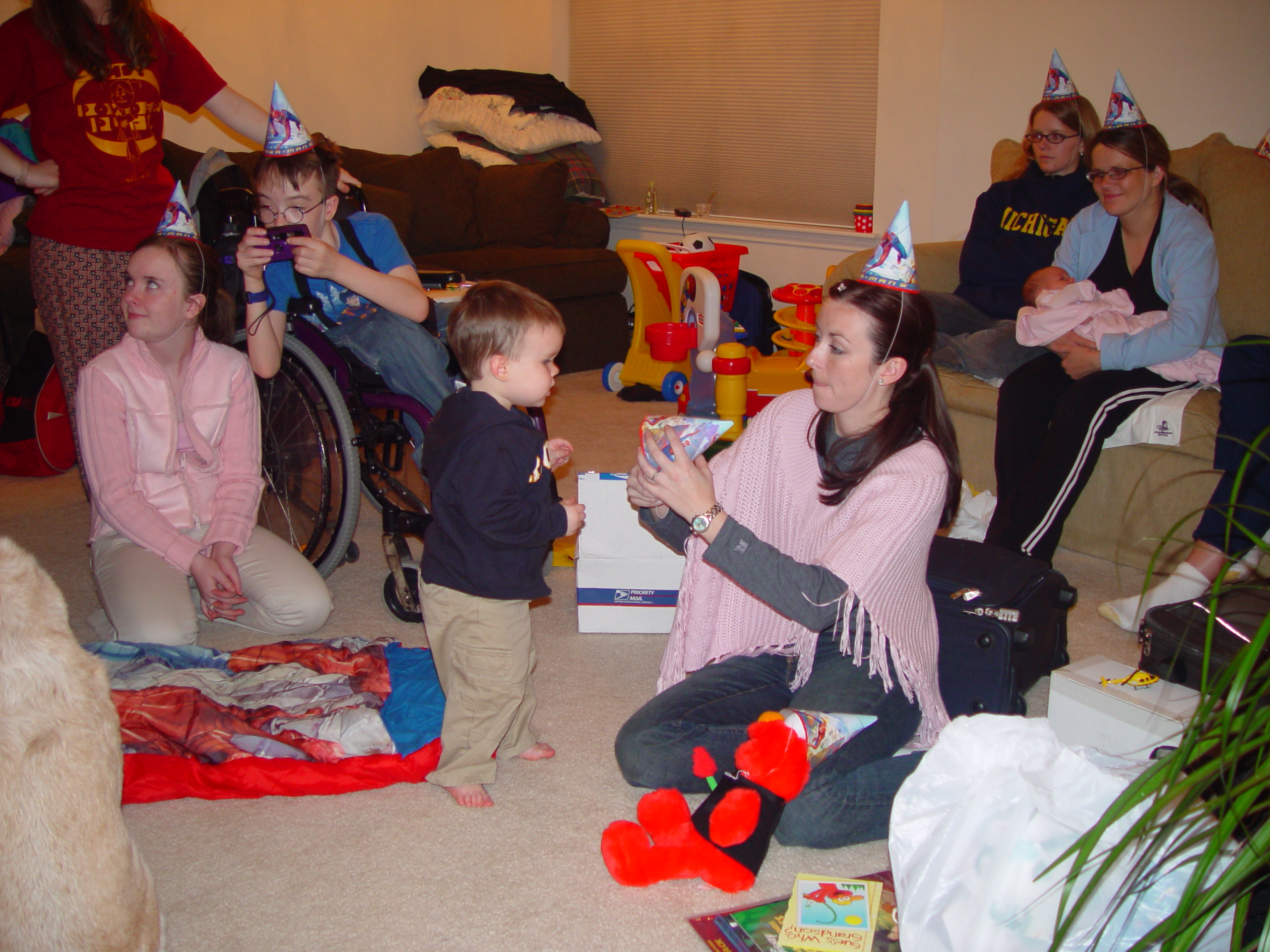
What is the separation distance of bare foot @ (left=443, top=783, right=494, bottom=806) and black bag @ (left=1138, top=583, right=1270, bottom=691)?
1.16 metres

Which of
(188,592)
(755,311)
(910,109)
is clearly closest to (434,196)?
(755,311)

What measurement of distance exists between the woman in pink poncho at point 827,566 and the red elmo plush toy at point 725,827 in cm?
8

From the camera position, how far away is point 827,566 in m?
1.56

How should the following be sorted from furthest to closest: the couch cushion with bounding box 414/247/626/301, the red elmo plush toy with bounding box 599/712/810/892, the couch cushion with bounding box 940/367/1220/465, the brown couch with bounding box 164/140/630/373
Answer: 1. the brown couch with bounding box 164/140/630/373
2. the couch cushion with bounding box 414/247/626/301
3. the couch cushion with bounding box 940/367/1220/465
4. the red elmo plush toy with bounding box 599/712/810/892

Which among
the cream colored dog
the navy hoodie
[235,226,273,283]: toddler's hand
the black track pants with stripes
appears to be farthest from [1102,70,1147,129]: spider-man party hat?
the cream colored dog

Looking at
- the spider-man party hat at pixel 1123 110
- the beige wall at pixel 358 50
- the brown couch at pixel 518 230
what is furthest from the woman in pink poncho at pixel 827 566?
the beige wall at pixel 358 50

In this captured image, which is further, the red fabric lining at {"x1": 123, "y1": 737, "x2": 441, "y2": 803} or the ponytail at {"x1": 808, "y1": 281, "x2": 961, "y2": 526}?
the red fabric lining at {"x1": 123, "y1": 737, "x2": 441, "y2": 803}

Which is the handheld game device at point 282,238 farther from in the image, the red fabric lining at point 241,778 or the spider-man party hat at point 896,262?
the spider-man party hat at point 896,262

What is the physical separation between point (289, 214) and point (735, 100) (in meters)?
3.74

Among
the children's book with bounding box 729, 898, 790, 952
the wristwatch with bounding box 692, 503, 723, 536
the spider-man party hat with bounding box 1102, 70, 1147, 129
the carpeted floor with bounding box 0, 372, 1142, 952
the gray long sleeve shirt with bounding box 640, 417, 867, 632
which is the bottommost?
the carpeted floor with bounding box 0, 372, 1142, 952

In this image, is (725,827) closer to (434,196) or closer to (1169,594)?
(1169,594)

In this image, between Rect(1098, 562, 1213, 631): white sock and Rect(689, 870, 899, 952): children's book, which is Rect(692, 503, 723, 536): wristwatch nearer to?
Rect(689, 870, 899, 952): children's book

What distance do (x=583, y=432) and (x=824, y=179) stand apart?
2221mm

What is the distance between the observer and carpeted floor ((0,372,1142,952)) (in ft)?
4.68
